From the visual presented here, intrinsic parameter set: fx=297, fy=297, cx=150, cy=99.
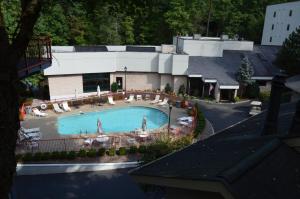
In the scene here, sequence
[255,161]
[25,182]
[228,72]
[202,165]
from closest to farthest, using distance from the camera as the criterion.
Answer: [255,161]
[202,165]
[25,182]
[228,72]

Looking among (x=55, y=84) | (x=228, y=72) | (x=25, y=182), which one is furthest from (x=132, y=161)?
(x=228, y=72)

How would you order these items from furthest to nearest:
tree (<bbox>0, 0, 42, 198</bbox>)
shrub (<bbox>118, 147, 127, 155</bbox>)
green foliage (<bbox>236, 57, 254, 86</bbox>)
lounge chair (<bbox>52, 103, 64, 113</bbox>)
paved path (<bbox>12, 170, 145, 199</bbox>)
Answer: green foliage (<bbox>236, 57, 254, 86</bbox>) < lounge chair (<bbox>52, 103, 64, 113</bbox>) < shrub (<bbox>118, 147, 127, 155</bbox>) < paved path (<bbox>12, 170, 145, 199</bbox>) < tree (<bbox>0, 0, 42, 198</bbox>)

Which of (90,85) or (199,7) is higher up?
(199,7)

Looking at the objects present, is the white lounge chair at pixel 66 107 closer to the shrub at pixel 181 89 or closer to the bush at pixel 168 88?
the bush at pixel 168 88

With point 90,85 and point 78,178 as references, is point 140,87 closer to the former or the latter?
point 90,85

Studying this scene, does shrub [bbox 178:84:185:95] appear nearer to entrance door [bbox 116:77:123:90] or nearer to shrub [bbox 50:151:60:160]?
entrance door [bbox 116:77:123:90]

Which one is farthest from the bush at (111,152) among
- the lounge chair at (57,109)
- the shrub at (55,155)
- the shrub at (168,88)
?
the shrub at (168,88)

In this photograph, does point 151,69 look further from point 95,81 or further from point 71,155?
point 71,155

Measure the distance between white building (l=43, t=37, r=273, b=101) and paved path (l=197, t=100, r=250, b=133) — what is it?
5.87 feet

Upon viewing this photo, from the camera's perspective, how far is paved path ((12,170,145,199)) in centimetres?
1552

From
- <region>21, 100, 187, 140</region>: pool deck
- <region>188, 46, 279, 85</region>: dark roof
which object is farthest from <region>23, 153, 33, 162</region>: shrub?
<region>188, 46, 279, 85</region>: dark roof

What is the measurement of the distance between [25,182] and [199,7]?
1751 inches

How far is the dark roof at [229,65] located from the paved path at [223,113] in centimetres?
259

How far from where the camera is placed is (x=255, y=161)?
17.0 feet
